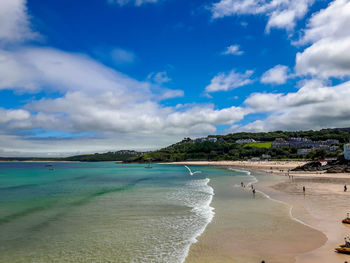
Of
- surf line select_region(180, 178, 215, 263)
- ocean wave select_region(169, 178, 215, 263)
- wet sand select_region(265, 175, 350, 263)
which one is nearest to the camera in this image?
wet sand select_region(265, 175, 350, 263)

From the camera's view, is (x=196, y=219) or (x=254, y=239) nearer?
(x=254, y=239)

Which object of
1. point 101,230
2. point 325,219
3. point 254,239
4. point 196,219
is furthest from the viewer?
point 196,219

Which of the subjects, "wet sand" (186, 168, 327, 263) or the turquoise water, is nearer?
"wet sand" (186, 168, 327, 263)

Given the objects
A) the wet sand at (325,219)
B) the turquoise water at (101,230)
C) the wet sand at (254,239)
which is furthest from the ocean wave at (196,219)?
the wet sand at (325,219)

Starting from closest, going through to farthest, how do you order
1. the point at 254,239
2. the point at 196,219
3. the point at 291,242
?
the point at 291,242 → the point at 254,239 → the point at 196,219

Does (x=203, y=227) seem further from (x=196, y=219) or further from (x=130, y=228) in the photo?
(x=130, y=228)

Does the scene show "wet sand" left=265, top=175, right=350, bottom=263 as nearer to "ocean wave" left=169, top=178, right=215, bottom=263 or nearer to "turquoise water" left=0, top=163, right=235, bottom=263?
"ocean wave" left=169, top=178, right=215, bottom=263

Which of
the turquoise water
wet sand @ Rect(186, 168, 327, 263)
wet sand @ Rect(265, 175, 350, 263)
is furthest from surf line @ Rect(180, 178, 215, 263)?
wet sand @ Rect(265, 175, 350, 263)

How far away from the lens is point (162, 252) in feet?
51.3

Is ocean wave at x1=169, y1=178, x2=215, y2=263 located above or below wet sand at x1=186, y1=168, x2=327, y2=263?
below

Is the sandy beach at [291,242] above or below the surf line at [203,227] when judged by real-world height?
above

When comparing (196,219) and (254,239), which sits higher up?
(254,239)

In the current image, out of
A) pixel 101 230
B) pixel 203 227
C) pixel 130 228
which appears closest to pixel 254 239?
pixel 203 227

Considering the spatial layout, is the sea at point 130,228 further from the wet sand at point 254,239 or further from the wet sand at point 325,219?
the wet sand at point 325,219
